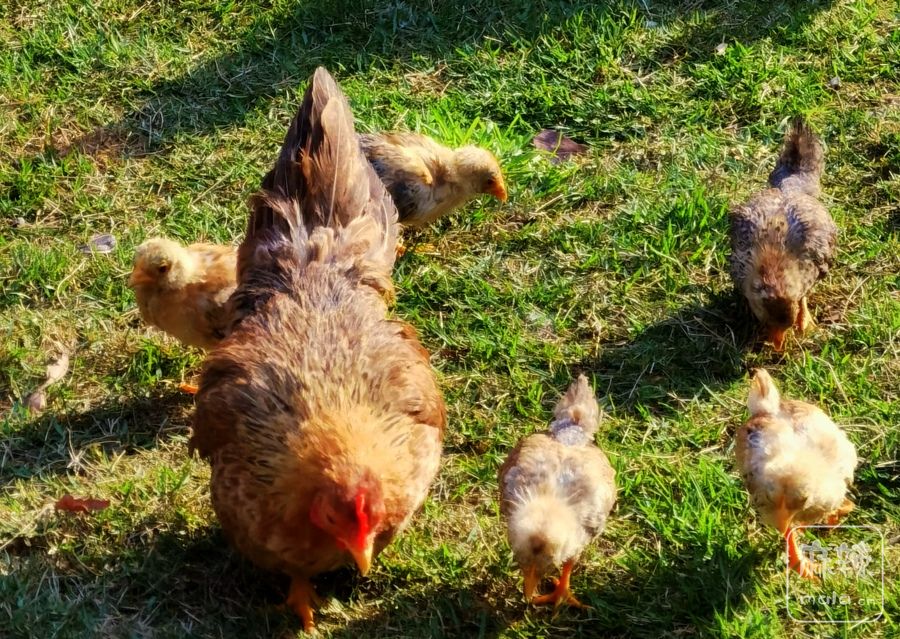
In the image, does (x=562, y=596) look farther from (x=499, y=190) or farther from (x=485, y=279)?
(x=499, y=190)

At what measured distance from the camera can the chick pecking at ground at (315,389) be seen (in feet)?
10.8

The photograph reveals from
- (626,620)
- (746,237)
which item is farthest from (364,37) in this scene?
(626,620)

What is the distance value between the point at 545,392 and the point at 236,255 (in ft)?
5.20

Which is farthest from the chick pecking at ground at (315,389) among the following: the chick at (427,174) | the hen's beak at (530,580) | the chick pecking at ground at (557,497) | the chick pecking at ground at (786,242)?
the chick pecking at ground at (786,242)

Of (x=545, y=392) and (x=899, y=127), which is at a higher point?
(x=899, y=127)

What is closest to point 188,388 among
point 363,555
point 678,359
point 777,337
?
point 363,555

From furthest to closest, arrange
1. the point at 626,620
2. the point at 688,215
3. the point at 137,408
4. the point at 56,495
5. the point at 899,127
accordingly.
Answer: the point at 899,127, the point at 688,215, the point at 137,408, the point at 56,495, the point at 626,620

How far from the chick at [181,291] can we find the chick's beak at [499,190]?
161cm

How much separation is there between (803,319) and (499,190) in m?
1.76

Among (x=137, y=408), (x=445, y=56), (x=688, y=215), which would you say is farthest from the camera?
(x=445, y=56)

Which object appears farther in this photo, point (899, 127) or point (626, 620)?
point (899, 127)

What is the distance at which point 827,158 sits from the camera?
5680 millimetres

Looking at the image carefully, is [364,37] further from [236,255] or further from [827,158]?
[827,158]

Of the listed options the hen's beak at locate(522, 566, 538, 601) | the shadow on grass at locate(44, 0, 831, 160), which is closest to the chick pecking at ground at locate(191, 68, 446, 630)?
the hen's beak at locate(522, 566, 538, 601)
